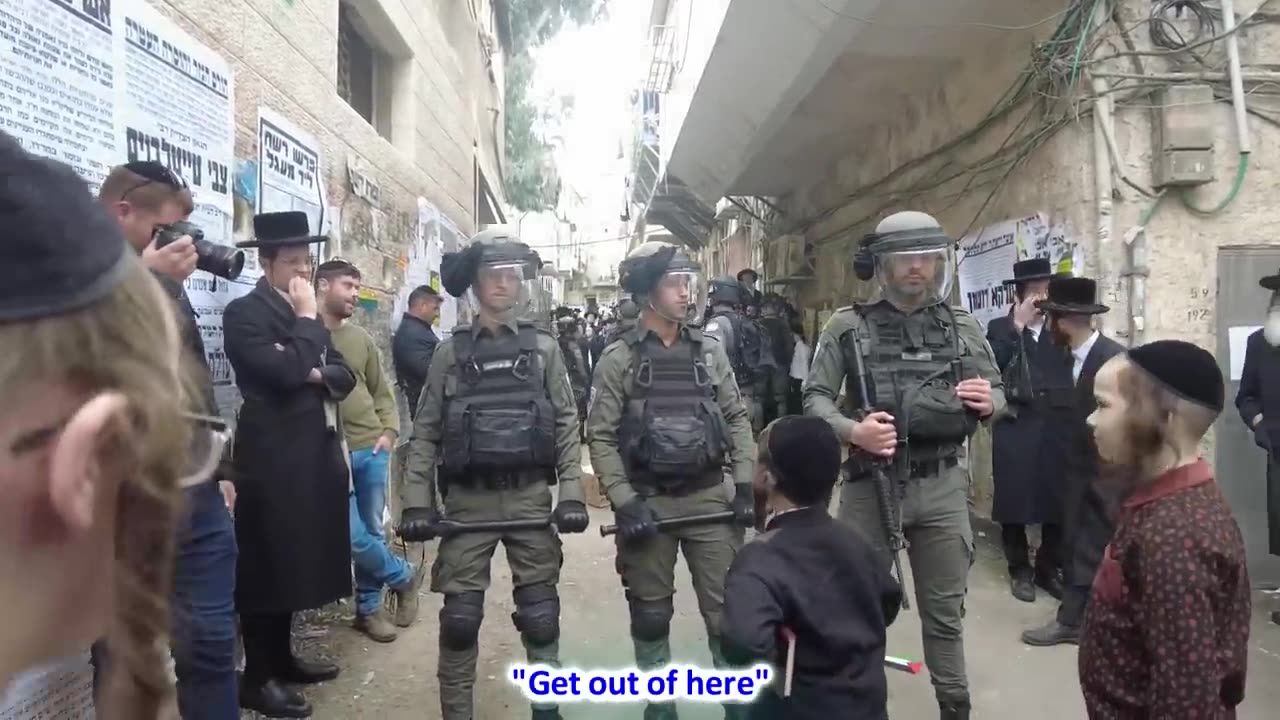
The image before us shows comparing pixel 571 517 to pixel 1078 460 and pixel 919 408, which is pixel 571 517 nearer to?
pixel 919 408

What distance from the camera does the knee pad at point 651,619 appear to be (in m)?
3.16

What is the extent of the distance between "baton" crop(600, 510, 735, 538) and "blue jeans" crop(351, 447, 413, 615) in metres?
1.59

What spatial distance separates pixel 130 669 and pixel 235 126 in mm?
3028

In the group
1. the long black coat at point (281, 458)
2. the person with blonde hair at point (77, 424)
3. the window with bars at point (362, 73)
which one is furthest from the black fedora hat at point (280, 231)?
the window with bars at point (362, 73)

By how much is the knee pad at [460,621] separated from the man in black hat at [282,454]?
0.60 m

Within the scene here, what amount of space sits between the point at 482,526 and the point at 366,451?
1.52 m

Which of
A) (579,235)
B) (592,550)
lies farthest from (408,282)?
(579,235)

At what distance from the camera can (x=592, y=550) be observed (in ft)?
19.8

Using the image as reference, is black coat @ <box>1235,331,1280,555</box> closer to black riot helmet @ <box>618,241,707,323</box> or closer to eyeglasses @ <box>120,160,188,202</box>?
black riot helmet @ <box>618,241,707,323</box>

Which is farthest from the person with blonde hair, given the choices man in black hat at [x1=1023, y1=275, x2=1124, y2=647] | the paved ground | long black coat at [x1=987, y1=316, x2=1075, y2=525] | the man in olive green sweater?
long black coat at [x1=987, y1=316, x2=1075, y2=525]

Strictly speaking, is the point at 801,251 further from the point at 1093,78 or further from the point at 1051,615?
the point at 1051,615

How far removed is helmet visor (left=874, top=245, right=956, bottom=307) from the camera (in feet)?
10.4

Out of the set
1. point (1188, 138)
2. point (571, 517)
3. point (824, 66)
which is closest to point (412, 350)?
point (571, 517)

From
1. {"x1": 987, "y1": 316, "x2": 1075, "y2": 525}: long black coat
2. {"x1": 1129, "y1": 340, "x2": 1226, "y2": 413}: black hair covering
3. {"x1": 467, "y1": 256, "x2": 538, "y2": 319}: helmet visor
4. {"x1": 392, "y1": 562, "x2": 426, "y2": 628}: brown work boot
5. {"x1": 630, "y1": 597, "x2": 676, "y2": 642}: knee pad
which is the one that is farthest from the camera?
{"x1": 987, "y1": 316, "x2": 1075, "y2": 525}: long black coat
